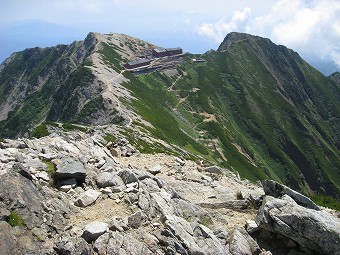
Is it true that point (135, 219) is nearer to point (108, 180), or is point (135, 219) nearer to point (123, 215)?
point (123, 215)

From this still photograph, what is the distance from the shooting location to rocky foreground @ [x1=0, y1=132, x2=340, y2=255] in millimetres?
18641

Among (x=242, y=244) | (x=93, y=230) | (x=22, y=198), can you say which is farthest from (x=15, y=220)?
(x=242, y=244)

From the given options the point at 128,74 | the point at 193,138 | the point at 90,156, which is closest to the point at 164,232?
the point at 90,156

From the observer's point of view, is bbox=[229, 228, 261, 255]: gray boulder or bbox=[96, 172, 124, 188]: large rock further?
bbox=[96, 172, 124, 188]: large rock

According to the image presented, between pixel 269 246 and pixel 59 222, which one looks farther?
pixel 269 246

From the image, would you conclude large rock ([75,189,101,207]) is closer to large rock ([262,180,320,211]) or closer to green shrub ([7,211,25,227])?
green shrub ([7,211,25,227])

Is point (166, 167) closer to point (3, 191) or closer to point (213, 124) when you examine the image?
point (3, 191)

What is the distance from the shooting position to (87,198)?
23141 mm

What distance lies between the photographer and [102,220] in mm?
21031

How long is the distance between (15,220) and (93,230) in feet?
13.6

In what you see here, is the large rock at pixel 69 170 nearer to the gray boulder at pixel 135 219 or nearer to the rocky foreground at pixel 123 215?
the rocky foreground at pixel 123 215

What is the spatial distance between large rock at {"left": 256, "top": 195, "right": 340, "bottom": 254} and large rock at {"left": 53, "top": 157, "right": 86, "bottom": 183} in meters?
13.7

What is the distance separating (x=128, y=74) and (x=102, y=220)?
180701mm

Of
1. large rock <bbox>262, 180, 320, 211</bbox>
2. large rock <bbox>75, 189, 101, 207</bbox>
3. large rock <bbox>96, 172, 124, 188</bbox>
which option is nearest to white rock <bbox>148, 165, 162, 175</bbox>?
large rock <bbox>96, 172, 124, 188</bbox>
